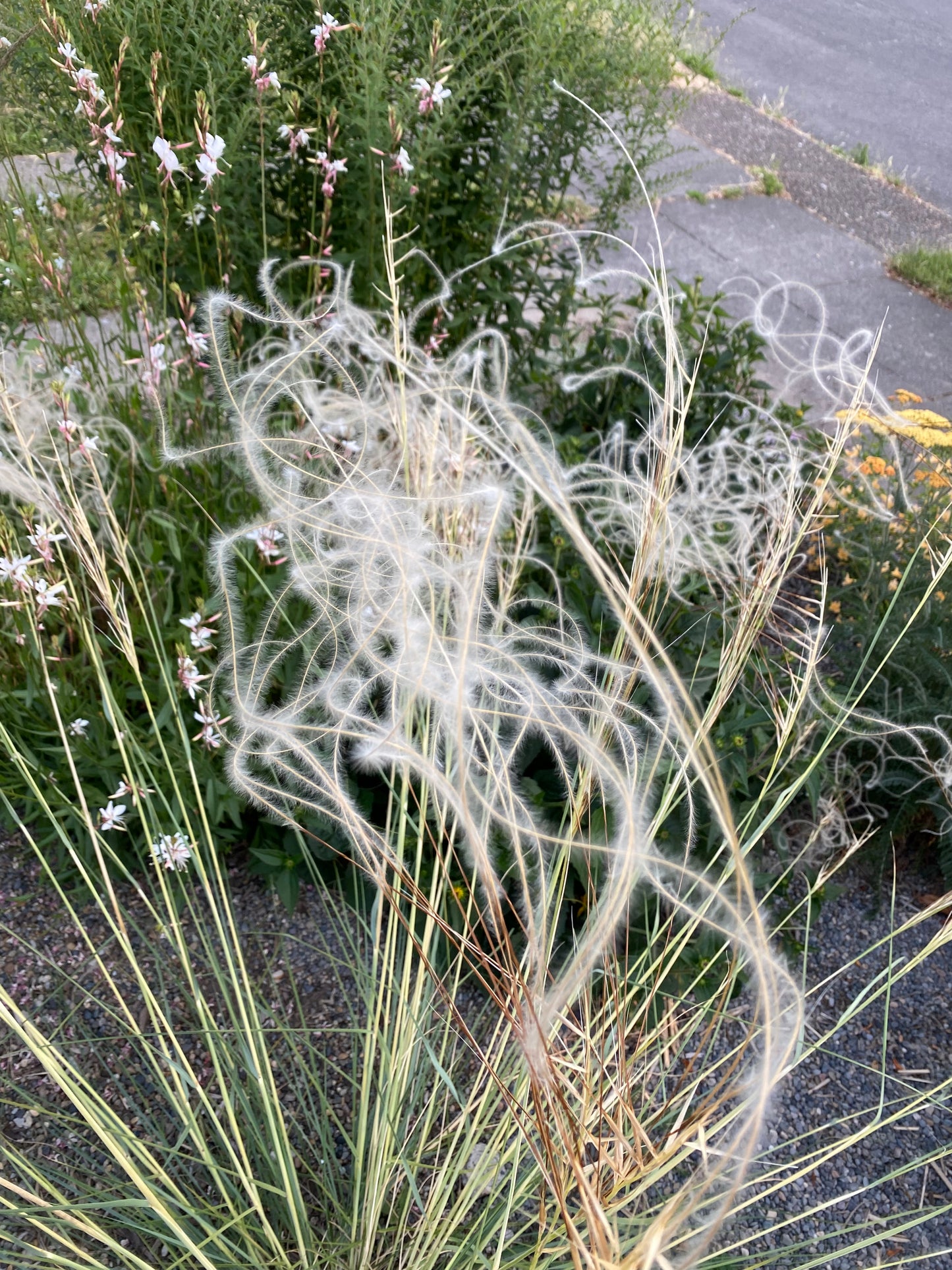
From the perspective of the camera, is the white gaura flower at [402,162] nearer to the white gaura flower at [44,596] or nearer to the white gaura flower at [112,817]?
the white gaura flower at [44,596]

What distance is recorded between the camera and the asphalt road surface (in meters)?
7.39

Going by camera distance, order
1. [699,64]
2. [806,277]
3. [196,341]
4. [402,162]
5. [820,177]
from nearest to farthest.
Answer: [196,341], [402,162], [806,277], [820,177], [699,64]

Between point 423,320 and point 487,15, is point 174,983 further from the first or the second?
point 487,15

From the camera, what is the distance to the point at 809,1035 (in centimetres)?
204

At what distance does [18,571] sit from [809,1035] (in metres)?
1.78

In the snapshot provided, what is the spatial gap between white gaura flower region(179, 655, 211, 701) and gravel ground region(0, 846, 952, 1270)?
472 mm

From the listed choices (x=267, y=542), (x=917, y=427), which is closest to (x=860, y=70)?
(x=917, y=427)

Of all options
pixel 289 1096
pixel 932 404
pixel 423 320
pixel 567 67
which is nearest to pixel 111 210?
pixel 423 320

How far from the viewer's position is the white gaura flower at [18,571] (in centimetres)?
183

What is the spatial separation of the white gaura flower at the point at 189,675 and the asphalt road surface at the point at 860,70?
663cm

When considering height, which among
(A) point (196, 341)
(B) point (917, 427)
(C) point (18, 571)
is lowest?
(B) point (917, 427)

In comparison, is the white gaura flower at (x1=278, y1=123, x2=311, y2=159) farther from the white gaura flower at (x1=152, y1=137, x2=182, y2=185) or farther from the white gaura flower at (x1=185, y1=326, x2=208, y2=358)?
the white gaura flower at (x1=185, y1=326, x2=208, y2=358)

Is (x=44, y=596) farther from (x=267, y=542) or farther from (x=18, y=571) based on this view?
(x=267, y=542)

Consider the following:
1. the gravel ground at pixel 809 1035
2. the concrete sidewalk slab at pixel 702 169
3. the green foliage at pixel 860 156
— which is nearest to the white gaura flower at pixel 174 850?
the gravel ground at pixel 809 1035
